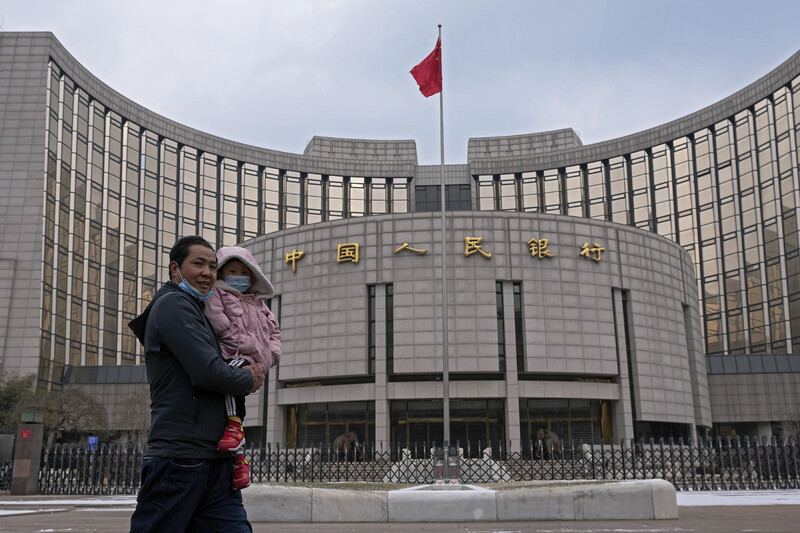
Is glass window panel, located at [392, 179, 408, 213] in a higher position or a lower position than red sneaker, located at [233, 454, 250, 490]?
higher

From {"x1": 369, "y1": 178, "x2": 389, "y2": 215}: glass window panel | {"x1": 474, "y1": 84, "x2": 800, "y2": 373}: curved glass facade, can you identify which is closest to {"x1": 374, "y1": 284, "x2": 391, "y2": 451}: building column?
{"x1": 474, "y1": 84, "x2": 800, "y2": 373}: curved glass facade

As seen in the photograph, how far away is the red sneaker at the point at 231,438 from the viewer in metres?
3.78

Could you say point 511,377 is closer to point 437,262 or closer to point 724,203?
point 437,262

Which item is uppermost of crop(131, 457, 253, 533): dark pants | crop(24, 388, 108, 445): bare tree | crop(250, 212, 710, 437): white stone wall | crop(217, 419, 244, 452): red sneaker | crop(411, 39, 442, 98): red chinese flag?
crop(411, 39, 442, 98): red chinese flag

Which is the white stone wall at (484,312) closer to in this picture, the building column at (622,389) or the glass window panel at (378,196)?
the building column at (622,389)

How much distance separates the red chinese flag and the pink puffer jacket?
103 ft

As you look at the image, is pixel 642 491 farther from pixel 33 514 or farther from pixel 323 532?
pixel 33 514

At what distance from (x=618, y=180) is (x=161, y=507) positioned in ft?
244

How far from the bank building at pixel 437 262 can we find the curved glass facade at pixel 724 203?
19 centimetres

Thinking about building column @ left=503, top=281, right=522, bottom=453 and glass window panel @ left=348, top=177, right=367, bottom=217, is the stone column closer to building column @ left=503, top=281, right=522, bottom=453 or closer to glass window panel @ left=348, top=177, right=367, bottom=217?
building column @ left=503, top=281, right=522, bottom=453

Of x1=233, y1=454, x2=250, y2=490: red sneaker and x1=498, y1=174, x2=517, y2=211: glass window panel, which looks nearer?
x1=233, y1=454, x2=250, y2=490: red sneaker

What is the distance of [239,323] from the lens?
4188 millimetres

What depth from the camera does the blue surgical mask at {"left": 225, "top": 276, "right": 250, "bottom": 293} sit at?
4.34 meters

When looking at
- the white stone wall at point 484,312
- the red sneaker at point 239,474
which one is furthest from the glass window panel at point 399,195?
the red sneaker at point 239,474
